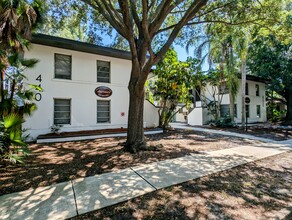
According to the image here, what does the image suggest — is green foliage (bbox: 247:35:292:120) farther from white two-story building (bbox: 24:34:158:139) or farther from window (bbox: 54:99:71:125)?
window (bbox: 54:99:71:125)

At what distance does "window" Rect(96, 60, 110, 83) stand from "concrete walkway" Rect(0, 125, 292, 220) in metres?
8.41

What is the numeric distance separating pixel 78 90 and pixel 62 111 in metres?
1.65

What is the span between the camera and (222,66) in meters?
15.6

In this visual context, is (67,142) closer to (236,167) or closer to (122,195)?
(122,195)

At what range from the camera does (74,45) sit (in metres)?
10.3

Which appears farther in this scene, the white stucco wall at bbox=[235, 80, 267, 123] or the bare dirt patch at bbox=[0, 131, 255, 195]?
the white stucco wall at bbox=[235, 80, 267, 123]

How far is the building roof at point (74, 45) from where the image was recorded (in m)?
9.56

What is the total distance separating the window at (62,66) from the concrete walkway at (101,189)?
8460mm

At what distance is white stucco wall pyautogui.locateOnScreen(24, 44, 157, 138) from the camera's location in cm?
991

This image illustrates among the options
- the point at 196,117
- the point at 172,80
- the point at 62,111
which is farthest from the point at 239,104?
the point at 62,111

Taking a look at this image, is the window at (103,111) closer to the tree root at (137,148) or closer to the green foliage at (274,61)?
the tree root at (137,148)

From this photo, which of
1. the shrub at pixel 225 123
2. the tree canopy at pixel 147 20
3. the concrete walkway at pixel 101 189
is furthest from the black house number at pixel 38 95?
the shrub at pixel 225 123

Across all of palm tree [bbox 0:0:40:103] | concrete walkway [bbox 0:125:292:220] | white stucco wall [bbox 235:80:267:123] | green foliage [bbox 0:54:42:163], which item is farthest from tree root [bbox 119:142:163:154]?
white stucco wall [bbox 235:80:267:123]

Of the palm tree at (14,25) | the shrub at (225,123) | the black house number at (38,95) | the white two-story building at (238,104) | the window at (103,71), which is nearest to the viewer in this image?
the palm tree at (14,25)
